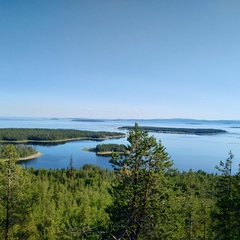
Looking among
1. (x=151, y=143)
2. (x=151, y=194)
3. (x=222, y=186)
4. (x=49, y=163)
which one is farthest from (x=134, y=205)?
(x=49, y=163)

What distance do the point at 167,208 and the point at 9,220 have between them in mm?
9910

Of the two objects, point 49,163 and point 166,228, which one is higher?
point 166,228

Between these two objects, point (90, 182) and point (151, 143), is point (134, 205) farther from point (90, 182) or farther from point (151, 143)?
point (90, 182)

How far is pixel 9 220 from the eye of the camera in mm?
15398

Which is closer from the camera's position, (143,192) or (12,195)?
(143,192)

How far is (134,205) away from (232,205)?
8131mm

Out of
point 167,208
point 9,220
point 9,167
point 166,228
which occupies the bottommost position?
point 9,220

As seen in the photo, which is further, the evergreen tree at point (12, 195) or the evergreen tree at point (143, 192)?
the evergreen tree at point (12, 195)

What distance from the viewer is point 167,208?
12.3 m

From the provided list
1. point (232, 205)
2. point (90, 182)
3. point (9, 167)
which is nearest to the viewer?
point (9, 167)

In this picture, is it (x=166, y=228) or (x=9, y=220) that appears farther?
(x=9, y=220)

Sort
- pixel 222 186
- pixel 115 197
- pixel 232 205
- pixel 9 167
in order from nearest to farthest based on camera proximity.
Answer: pixel 115 197
pixel 9 167
pixel 232 205
pixel 222 186

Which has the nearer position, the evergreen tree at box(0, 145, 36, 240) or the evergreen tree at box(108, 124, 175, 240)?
the evergreen tree at box(108, 124, 175, 240)

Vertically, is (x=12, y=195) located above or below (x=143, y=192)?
below
